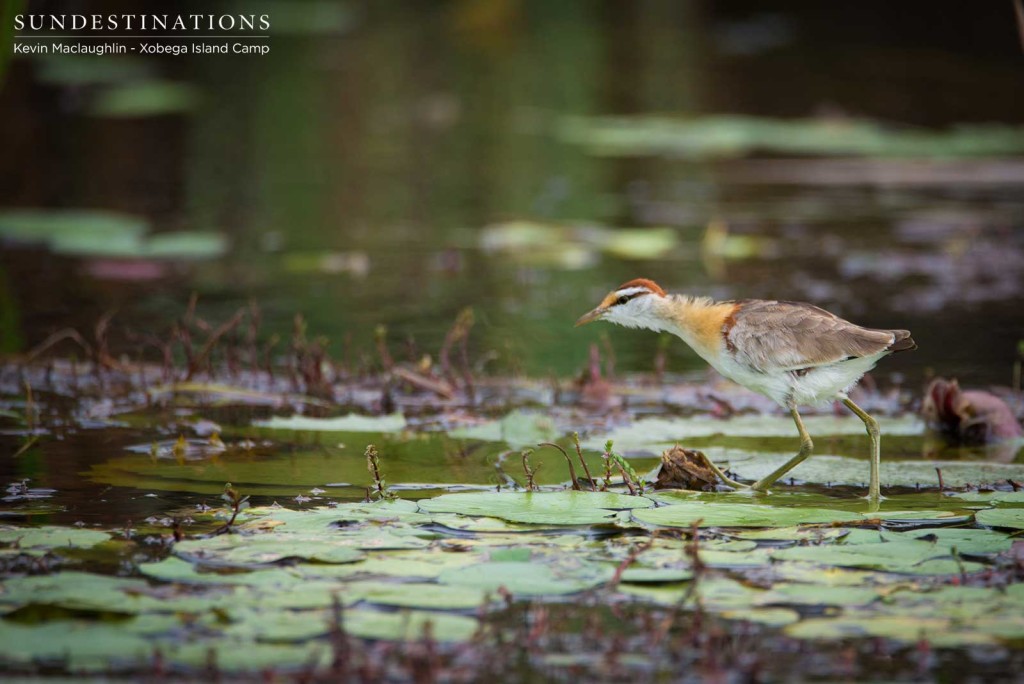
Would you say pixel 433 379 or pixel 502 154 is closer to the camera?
pixel 433 379

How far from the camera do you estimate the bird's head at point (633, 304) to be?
6.76 metres

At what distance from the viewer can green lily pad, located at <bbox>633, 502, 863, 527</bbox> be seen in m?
5.43

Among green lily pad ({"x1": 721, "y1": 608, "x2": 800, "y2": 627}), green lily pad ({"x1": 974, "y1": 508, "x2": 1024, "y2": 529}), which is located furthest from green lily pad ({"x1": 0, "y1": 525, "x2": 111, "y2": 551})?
green lily pad ({"x1": 974, "y1": 508, "x2": 1024, "y2": 529})

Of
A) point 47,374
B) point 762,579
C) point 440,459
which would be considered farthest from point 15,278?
point 762,579

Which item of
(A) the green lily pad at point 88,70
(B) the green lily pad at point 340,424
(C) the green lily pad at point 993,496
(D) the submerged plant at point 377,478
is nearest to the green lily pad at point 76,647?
(D) the submerged plant at point 377,478

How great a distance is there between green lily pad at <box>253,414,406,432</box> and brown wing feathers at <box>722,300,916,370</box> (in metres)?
1.87

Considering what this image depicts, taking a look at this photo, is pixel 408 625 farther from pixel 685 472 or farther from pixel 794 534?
pixel 685 472

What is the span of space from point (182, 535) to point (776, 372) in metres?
2.57

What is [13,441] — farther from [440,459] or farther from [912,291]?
[912,291]

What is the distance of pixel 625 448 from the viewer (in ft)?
23.2

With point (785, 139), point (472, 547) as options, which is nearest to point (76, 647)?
point (472, 547)

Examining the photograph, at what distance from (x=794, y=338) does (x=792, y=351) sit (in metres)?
0.06

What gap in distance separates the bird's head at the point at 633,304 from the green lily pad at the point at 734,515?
1.39m

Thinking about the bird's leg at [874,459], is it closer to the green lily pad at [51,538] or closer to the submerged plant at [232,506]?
A: the submerged plant at [232,506]
